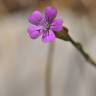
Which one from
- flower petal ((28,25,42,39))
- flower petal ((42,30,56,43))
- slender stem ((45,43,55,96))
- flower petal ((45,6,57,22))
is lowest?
flower petal ((42,30,56,43))

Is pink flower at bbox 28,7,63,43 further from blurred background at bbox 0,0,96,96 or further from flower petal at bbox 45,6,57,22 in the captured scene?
blurred background at bbox 0,0,96,96

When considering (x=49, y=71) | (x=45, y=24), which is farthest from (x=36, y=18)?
(x=49, y=71)

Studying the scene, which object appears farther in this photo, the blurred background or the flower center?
the blurred background

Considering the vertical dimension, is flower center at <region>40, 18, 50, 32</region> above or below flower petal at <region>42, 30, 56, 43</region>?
above

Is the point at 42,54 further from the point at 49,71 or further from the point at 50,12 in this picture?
the point at 50,12

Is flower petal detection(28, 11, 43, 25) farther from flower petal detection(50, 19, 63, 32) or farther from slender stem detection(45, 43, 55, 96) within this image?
slender stem detection(45, 43, 55, 96)

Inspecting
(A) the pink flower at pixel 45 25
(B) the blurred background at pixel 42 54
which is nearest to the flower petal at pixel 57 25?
(A) the pink flower at pixel 45 25

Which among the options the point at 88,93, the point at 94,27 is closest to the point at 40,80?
the point at 88,93

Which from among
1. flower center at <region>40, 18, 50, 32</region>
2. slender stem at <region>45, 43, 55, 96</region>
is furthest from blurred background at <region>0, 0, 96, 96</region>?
flower center at <region>40, 18, 50, 32</region>

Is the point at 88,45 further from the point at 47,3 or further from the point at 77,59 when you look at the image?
the point at 47,3
